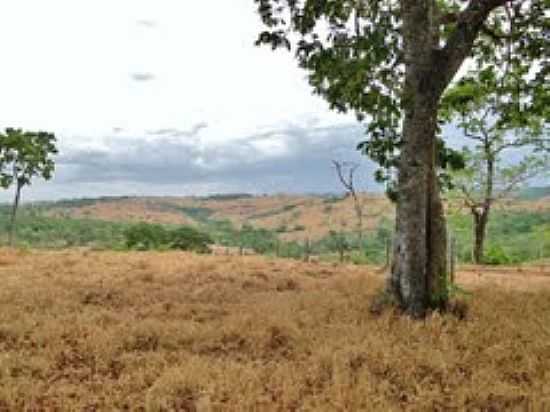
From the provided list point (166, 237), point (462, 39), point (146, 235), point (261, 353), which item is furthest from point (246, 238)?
point (261, 353)

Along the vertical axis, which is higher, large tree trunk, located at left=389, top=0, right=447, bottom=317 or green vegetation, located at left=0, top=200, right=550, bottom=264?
large tree trunk, located at left=389, top=0, right=447, bottom=317

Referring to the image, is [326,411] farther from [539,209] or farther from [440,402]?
[539,209]

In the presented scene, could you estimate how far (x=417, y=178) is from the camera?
14.1 meters

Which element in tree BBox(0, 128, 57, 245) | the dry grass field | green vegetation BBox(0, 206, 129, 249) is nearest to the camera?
the dry grass field

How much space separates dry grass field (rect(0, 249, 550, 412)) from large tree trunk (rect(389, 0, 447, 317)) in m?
0.77

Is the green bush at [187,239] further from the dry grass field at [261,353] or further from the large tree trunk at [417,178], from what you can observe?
the large tree trunk at [417,178]

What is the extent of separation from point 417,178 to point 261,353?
5.40 m

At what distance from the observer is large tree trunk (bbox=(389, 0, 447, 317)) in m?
14.1

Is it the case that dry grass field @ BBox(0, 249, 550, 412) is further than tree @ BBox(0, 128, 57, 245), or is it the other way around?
tree @ BBox(0, 128, 57, 245)

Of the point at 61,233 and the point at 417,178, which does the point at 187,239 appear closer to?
the point at 417,178

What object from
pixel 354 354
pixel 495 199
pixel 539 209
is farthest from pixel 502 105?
pixel 539 209

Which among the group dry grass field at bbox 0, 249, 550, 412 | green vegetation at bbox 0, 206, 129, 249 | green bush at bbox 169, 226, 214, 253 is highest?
dry grass field at bbox 0, 249, 550, 412

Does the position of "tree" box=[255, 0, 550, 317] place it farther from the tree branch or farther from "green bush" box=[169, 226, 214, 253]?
"green bush" box=[169, 226, 214, 253]

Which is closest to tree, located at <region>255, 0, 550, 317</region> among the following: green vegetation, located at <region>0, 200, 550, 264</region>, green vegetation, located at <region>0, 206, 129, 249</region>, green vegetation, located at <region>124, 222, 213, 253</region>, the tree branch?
the tree branch
